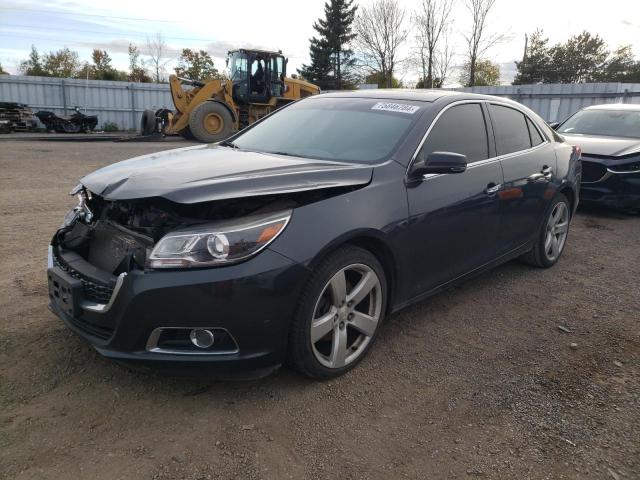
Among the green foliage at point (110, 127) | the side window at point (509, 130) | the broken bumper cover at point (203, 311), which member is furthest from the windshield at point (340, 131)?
the green foliage at point (110, 127)

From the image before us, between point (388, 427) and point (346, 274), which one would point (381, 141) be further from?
point (388, 427)

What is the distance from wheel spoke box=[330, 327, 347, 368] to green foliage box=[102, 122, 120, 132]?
1027 inches

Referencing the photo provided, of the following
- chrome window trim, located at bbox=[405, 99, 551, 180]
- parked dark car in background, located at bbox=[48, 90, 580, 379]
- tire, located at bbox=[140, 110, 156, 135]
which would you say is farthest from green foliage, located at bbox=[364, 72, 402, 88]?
Result: parked dark car in background, located at bbox=[48, 90, 580, 379]

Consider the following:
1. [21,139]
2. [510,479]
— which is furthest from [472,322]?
[21,139]

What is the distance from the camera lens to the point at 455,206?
344 cm

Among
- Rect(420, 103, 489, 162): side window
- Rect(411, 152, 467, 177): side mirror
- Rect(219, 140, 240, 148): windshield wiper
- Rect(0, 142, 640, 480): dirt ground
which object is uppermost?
Rect(420, 103, 489, 162): side window

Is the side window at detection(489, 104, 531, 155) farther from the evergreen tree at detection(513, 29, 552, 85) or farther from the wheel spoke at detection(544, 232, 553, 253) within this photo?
the evergreen tree at detection(513, 29, 552, 85)

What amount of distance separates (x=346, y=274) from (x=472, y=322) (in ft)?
4.46

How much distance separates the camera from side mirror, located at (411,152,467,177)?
3100mm

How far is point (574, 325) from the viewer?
373 cm

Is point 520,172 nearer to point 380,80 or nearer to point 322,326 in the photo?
point 322,326

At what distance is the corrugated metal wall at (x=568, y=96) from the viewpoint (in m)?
16.8

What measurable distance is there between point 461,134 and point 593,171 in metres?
4.58

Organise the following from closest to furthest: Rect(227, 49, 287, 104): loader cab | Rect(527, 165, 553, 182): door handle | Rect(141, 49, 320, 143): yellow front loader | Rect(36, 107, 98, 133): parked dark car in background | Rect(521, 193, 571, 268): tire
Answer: Rect(527, 165, 553, 182): door handle
Rect(521, 193, 571, 268): tire
Rect(141, 49, 320, 143): yellow front loader
Rect(227, 49, 287, 104): loader cab
Rect(36, 107, 98, 133): parked dark car in background
